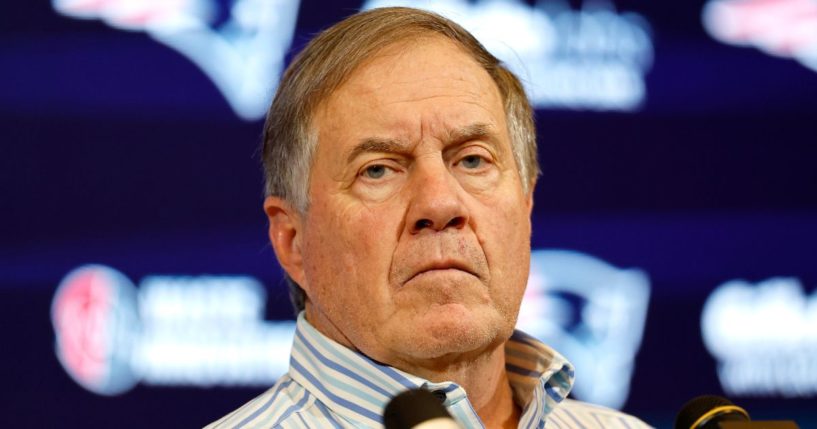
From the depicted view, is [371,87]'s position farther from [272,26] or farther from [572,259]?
[572,259]

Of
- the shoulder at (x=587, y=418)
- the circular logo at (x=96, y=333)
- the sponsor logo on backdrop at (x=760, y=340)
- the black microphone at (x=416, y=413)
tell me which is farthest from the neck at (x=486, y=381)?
the sponsor logo on backdrop at (x=760, y=340)

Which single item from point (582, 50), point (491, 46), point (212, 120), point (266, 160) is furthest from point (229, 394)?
point (582, 50)

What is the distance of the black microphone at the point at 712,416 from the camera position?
1.44 m

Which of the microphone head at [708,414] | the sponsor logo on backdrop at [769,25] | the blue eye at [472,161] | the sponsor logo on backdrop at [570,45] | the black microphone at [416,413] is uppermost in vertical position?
the sponsor logo on backdrop at [769,25]

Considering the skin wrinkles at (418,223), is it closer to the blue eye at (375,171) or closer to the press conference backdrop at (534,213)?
the blue eye at (375,171)

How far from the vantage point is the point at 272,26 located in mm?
3180

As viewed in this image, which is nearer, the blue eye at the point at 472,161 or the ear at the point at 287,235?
the blue eye at the point at 472,161

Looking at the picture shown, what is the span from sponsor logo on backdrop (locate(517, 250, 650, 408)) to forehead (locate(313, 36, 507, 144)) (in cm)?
117

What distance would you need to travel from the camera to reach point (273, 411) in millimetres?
2062

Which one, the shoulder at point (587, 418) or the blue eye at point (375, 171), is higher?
the blue eye at point (375, 171)

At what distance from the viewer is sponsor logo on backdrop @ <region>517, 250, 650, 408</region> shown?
3.27m

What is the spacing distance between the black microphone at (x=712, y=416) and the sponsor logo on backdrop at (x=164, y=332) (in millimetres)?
1724

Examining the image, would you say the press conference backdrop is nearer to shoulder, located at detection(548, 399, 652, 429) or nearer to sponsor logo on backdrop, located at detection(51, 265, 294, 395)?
sponsor logo on backdrop, located at detection(51, 265, 294, 395)

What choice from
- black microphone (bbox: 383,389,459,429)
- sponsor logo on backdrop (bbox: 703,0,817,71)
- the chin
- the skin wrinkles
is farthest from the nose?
sponsor logo on backdrop (bbox: 703,0,817,71)
